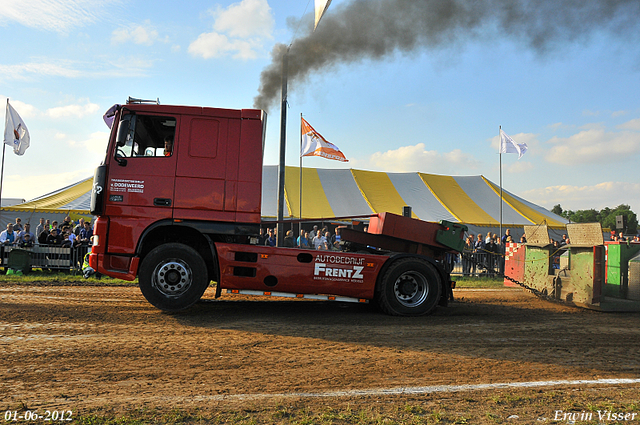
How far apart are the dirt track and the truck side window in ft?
8.54

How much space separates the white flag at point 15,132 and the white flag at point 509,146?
20.7 metres

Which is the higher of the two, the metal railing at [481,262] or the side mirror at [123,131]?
the side mirror at [123,131]

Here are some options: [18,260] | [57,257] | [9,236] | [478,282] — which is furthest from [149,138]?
[478,282]

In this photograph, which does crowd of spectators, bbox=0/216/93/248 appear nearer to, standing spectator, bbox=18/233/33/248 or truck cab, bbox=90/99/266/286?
standing spectator, bbox=18/233/33/248

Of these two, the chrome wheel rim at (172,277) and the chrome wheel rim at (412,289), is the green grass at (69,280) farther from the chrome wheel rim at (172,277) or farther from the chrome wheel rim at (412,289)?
the chrome wheel rim at (412,289)

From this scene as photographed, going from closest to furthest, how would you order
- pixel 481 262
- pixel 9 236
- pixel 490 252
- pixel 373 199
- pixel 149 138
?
pixel 149 138 → pixel 9 236 → pixel 490 252 → pixel 481 262 → pixel 373 199

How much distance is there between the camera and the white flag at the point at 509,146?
2059 centimetres

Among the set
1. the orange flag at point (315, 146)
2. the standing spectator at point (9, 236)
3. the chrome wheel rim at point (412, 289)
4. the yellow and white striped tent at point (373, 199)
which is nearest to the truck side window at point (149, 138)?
the chrome wheel rim at point (412, 289)

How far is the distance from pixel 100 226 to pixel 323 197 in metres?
17.1

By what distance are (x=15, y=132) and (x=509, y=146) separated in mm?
21194

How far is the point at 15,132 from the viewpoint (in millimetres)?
18438

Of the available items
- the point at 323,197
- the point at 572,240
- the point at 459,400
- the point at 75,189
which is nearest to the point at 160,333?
the point at 459,400

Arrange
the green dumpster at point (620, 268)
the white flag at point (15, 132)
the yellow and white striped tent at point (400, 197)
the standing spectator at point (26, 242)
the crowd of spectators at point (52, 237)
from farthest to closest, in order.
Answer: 1. the yellow and white striped tent at point (400, 197)
2. the white flag at point (15, 132)
3. the crowd of spectators at point (52, 237)
4. the standing spectator at point (26, 242)
5. the green dumpster at point (620, 268)

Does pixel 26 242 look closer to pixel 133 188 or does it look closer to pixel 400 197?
pixel 133 188
